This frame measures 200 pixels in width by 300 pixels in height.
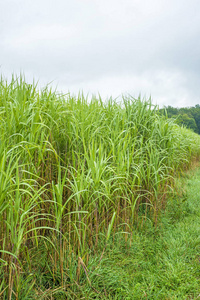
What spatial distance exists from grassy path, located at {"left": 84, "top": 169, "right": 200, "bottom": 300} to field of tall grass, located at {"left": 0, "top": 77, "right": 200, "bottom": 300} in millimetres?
129

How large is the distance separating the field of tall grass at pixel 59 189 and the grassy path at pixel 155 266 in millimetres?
129

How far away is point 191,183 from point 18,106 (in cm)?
390

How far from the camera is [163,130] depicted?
140 inches

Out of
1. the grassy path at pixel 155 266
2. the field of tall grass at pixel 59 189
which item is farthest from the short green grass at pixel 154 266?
the field of tall grass at pixel 59 189

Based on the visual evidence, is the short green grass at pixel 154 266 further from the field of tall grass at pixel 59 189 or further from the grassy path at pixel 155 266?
the field of tall grass at pixel 59 189

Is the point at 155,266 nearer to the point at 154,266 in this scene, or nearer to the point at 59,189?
the point at 154,266

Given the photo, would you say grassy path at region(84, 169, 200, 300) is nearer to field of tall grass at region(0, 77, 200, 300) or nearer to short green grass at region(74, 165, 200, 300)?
short green grass at region(74, 165, 200, 300)

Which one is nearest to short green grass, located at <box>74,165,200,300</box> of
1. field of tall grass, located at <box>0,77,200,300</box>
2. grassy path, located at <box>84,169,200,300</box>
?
grassy path, located at <box>84,169,200,300</box>

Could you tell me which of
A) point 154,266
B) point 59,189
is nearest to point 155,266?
point 154,266

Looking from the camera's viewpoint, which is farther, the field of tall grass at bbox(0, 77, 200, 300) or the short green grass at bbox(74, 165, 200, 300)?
the short green grass at bbox(74, 165, 200, 300)

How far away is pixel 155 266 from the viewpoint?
2.15 meters

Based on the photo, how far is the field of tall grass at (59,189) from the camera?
1.60 metres

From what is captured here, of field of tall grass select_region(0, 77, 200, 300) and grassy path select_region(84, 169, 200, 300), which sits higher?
field of tall grass select_region(0, 77, 200, 300)

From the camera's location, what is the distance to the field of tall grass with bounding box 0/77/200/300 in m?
1.60
